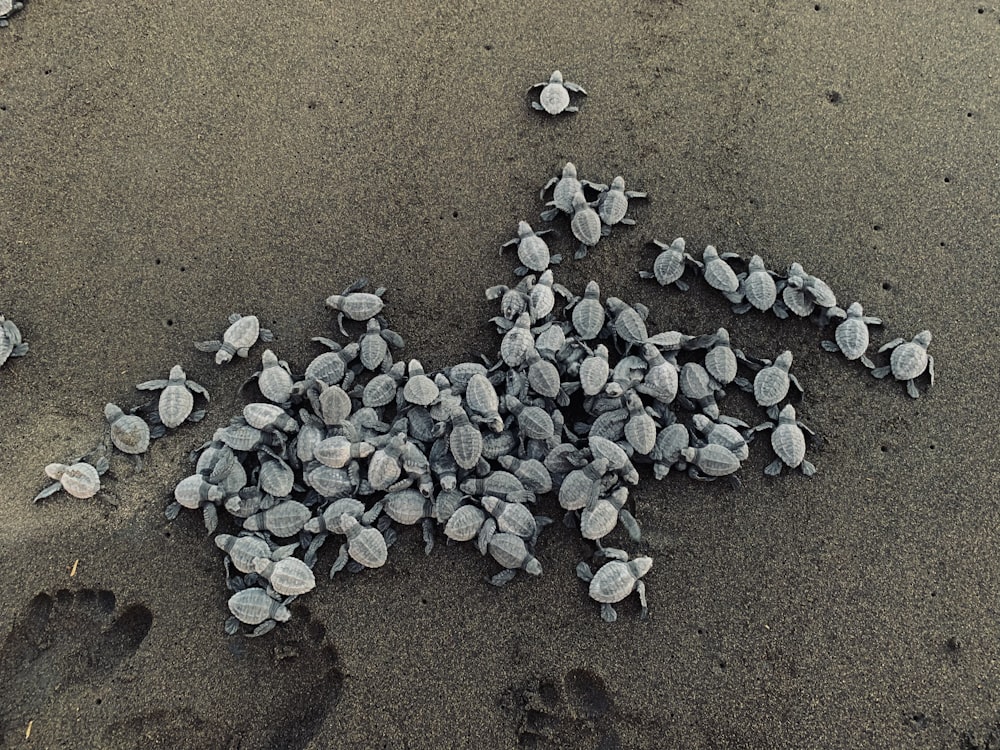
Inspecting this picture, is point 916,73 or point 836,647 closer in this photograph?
point 836,647

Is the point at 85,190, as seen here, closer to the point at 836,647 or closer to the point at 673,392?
the point at 673,392

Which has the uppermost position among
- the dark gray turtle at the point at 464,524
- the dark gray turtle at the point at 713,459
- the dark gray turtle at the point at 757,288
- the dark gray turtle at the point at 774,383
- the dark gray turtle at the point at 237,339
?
the dark gray turtle at the point at 757,288

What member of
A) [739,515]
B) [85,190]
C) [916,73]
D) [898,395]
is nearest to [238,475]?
[85,190]

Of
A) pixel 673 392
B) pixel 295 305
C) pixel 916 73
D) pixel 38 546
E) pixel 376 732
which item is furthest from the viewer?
→ pixel 916 73

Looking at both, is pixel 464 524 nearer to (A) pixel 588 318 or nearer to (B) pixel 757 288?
(A) pixel 588 318

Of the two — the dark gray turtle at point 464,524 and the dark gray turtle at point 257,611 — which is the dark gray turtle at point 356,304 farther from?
the dark gray turtle at point 257,611

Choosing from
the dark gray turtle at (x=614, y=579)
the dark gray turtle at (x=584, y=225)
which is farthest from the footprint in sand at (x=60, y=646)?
the dark gray turtle at (x=584, y=225)
